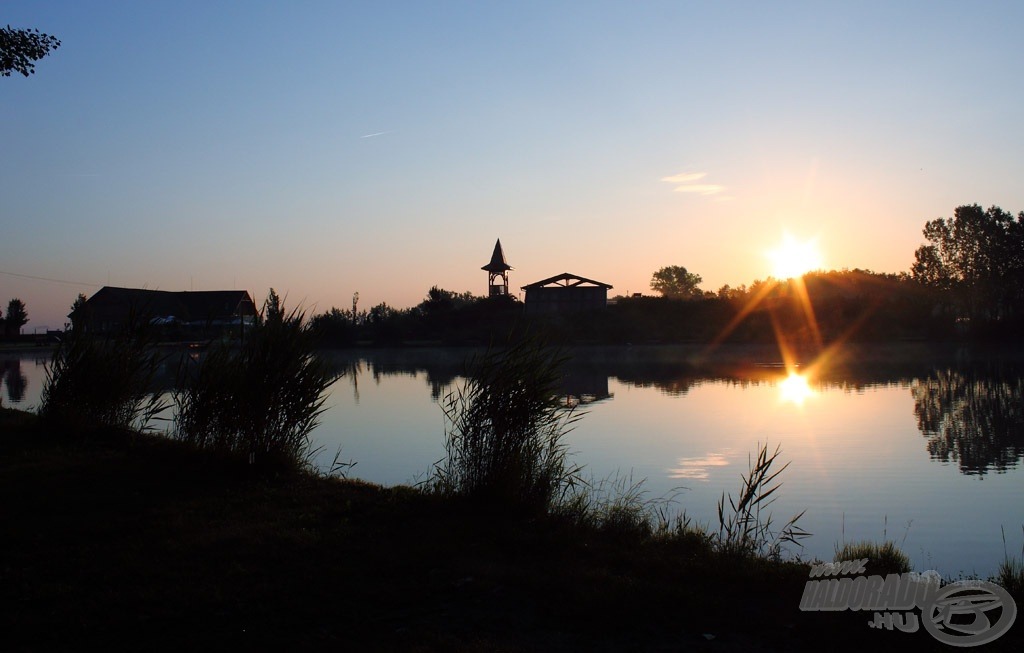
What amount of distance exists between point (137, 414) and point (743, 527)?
34.7 ft

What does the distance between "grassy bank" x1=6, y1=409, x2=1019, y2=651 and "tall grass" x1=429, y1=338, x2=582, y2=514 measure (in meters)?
0.40

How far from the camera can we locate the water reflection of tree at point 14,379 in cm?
2599

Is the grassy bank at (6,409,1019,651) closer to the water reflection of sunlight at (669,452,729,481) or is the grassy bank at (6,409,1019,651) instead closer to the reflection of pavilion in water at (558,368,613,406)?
the water reflection of sunlight at (669,452,729,481)

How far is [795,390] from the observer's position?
26.5 m

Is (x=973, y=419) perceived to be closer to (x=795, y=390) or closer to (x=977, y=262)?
(x=795, y=390)

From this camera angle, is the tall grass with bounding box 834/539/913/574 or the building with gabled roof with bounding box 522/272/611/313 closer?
the tall grass with bounding box 834/539/913/574

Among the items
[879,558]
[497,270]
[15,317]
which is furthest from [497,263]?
[879,558]

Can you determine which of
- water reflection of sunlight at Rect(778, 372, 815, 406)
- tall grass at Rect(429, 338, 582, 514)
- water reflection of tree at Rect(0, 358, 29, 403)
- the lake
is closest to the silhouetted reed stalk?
the lake

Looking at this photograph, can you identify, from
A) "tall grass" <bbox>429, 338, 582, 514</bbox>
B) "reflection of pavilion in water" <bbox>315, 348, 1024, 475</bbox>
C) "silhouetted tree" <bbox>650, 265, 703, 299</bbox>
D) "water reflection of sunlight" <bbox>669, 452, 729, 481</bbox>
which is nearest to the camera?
"tall grass" <bbox>429, 338, 582, 514</bbox>

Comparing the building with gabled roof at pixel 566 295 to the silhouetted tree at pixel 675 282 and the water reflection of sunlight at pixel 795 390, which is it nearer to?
the water reflection of sunlight at pixel 795 390

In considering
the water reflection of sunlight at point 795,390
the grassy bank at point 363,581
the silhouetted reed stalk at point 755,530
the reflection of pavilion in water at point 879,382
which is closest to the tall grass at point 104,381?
the reflection of pavilion in water at point 879,382

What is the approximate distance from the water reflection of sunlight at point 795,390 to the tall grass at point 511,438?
50.7 ft

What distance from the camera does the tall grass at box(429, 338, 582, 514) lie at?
8.46 metres

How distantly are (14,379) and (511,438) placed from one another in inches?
1273
